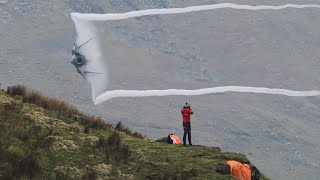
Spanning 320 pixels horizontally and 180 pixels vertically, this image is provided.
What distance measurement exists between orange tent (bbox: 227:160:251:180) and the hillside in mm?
439

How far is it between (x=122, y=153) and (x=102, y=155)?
760mm

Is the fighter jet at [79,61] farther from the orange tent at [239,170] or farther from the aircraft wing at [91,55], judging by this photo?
the orange tent at [239,170]

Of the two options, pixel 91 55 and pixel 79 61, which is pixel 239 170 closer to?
pixel 79 61

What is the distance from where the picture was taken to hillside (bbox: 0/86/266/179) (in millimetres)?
16844

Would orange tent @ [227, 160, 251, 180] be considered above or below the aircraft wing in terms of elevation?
below

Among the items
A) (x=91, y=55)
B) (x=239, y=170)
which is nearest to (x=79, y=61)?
(x=91, y=55)

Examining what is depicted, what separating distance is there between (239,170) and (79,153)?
5.44m

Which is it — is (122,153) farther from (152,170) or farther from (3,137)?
(3,137)

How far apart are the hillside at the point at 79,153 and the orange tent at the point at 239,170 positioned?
44 cm

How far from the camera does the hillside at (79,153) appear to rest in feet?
55.3

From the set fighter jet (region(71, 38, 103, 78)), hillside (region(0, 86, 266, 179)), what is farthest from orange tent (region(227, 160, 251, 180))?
fighter jet (region(71, 38, 103, 78))

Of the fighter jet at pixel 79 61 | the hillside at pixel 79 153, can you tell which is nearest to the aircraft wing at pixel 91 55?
the fighter jet at pixel 79 61

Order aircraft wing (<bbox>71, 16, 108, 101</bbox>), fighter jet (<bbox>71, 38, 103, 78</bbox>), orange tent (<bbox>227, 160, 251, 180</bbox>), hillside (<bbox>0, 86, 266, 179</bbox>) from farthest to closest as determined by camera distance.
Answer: aircraft wing (<bbox>71, 16, 108, 101</bbox>)
fighter jet (<bbox>71, 38, 103, 78</bbox>)
orange tent (<bbox>227, 160, 251, 180</bbox>)
hillside (<bbox>0, 86, 266, 179</bbox>)

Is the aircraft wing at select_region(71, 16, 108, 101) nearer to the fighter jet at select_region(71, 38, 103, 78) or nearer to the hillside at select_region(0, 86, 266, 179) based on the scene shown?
the fighter jet at select_region(71, 38, 103, 78)
